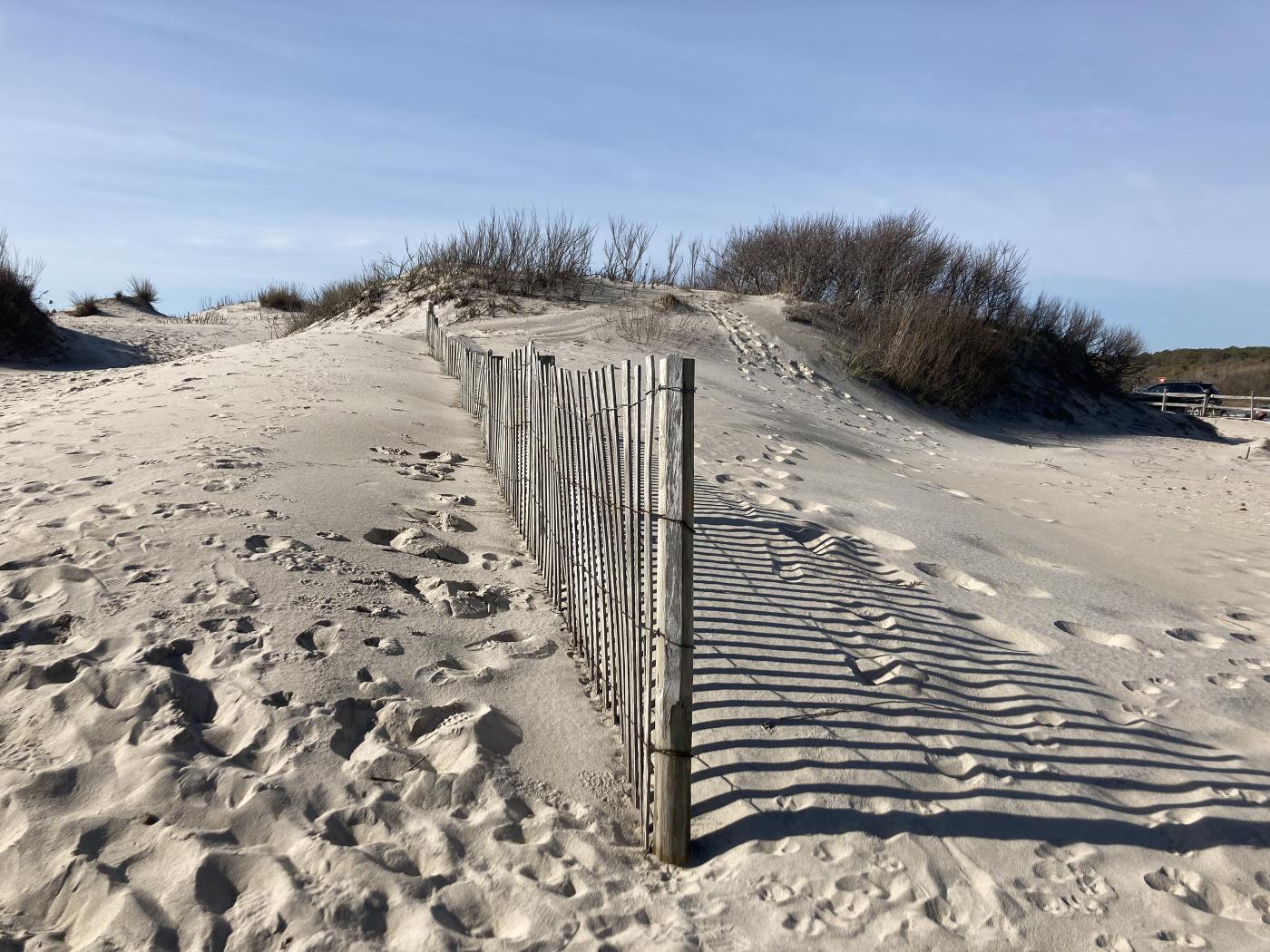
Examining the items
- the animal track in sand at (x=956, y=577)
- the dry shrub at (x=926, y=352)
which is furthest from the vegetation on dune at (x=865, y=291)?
the animal track in sand at (x=956, y=577)

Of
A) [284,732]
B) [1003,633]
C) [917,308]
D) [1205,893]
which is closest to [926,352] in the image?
[917,308]

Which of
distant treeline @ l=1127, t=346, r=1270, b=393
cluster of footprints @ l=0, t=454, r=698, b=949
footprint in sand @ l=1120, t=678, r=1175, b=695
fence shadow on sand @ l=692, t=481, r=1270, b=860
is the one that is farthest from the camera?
distant treeline @ l=1127, t=346, r=1270, b=393

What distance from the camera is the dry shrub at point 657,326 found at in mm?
15547

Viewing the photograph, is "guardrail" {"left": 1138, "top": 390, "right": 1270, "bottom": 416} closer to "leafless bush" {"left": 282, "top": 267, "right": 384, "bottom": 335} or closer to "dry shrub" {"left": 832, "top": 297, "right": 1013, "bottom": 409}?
"dry shrub" {"left": 832, "top": 297, "right": 1013, "bottom": 409}

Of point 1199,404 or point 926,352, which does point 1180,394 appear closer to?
point 1199,404

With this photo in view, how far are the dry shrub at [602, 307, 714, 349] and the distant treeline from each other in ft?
49.2

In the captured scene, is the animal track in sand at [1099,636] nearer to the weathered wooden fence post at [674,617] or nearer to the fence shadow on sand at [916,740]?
the fence shadow on sand at [916,740]

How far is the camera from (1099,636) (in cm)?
455

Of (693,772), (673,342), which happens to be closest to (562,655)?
(693,772)

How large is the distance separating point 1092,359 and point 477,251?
15554mm

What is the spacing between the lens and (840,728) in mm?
3295

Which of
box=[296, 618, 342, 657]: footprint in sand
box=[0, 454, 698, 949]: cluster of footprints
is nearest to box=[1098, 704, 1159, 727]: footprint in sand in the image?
box=[0, 454, 698, 949]: cluster of footprints

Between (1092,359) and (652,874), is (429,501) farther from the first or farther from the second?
(1092,359)

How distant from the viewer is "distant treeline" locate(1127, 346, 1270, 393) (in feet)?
128
